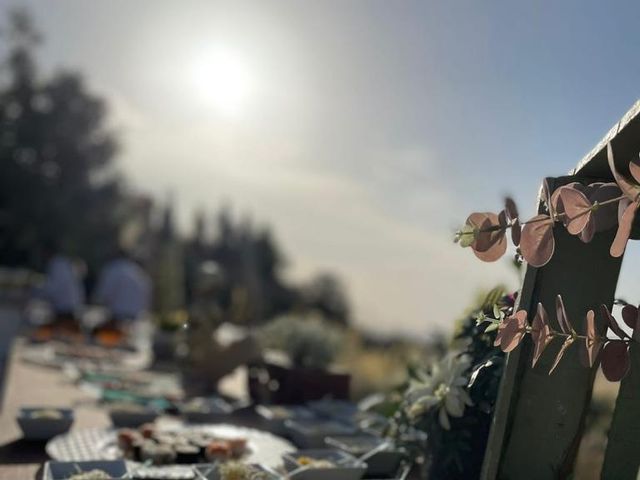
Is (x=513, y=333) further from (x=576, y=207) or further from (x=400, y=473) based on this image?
(x=400, y=473)

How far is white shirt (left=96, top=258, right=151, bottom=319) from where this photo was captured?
23.9 ft

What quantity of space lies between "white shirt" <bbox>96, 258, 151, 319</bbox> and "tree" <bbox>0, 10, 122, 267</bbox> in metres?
11.5

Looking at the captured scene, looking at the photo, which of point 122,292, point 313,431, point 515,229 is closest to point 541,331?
point 515,229

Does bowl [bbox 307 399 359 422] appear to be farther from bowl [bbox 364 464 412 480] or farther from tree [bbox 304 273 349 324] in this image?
tree [bbox 304 273 349 324]

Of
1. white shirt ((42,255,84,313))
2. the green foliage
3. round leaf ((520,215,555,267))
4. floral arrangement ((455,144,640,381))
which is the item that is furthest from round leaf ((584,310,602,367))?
white shirt ((42,255,84,313))

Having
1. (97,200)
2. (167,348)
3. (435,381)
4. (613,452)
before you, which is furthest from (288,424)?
(97,200)

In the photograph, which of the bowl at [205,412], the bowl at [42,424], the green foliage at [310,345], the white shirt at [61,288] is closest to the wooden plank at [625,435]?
the bowl at [42,424]

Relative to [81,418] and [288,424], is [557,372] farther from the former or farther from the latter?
[81,418]

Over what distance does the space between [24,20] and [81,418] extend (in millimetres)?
17869

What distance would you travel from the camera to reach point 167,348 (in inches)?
201

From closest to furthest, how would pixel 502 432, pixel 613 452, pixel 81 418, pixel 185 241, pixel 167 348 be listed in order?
pixel 613 452 < pixel 502 432 < pixel 81 418 < pixel 167 348 < pixel 185 241

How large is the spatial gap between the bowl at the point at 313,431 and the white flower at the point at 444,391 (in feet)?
2.49

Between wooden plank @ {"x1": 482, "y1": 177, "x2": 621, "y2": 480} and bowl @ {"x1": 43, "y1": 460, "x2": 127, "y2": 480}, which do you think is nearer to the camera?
wooden plank @ {"x1": 482, "y1": 177, "x2": 621, "y2": 480}

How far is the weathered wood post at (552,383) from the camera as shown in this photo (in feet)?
Answer: 4.74
